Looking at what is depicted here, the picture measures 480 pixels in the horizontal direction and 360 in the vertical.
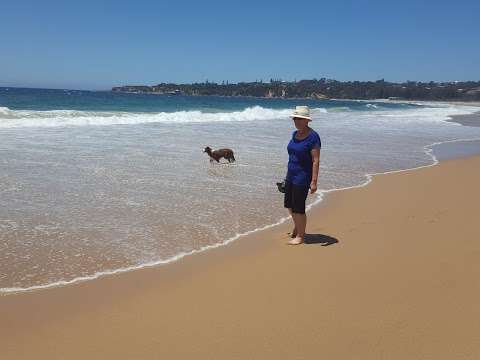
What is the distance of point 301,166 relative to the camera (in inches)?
225

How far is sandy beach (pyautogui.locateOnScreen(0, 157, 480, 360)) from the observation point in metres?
3.25

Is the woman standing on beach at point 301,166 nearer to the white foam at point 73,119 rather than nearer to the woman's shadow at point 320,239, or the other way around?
the woman's shadow at point 320,239

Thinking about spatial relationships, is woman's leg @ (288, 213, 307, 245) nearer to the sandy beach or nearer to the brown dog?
the sandy beach

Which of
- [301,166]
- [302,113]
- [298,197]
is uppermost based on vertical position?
[302,113]

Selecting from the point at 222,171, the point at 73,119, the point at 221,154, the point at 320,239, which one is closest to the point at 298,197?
the point at 320,239

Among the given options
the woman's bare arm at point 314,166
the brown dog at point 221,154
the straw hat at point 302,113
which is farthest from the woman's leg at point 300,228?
the brown dog at point 221,154

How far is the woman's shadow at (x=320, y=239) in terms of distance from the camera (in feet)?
18.7

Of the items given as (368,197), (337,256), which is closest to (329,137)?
(368,197)

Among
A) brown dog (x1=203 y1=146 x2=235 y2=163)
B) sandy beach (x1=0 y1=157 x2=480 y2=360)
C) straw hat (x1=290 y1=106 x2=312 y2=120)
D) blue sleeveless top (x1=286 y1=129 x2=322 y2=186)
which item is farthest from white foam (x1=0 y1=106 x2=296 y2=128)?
sandy beach (x1=0 y1=157 x2=480 y2=360)

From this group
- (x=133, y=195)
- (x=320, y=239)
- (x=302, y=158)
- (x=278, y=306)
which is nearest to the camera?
(x=278, y=306)

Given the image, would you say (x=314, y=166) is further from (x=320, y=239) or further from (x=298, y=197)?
(x=320, y=239)

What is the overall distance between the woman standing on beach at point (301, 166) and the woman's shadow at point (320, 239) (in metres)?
0.15

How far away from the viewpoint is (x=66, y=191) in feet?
26.1

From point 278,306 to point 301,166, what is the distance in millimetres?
2200
